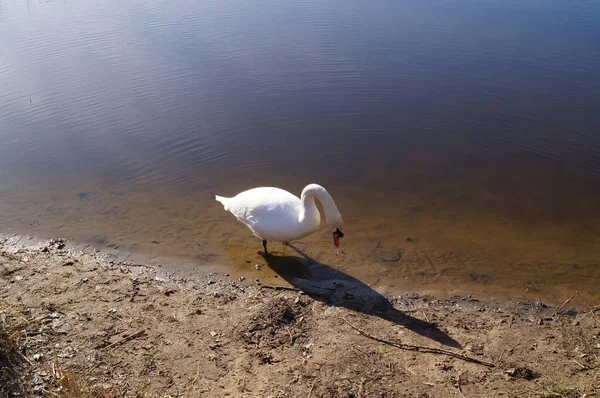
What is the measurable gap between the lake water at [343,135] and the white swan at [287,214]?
63 centimetres

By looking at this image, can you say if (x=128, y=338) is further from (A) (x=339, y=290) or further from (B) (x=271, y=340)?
(A) (x=339, y=290)

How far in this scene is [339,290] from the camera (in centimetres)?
603

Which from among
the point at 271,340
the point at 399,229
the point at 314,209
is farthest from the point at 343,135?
the point at 271,340

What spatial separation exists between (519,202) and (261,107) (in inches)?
243

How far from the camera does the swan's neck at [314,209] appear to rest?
6.30 metres

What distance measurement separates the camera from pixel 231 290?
246 inches

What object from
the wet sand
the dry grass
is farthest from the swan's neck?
the dry grass

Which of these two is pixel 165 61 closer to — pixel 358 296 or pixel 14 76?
pixel 14 76

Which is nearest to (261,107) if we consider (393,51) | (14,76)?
(393,51)

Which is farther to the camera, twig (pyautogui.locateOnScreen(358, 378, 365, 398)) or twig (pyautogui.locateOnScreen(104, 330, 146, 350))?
twig (pyautogui.locateOnScreen(104, 330, 146, 350))

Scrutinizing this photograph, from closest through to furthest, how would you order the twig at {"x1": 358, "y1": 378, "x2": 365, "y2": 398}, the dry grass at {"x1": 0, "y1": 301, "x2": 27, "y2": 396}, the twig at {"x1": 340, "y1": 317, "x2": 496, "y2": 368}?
the dry grass at {"x1": 0, "y1": 301, "x2": 27, "y2": 396} < the twig at {"x1": 358, "y1": 378, "x2": 365, "y2": 398} < the twig at {"x1": 340, "y1": 317, "x2": 496, "y2": 368}

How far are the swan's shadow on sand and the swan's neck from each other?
28.2 inches

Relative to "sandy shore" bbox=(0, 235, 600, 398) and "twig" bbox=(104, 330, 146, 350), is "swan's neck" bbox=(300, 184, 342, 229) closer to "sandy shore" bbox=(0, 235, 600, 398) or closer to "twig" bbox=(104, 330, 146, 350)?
"sandy shore" bbox=(0, 235, 600, 398)

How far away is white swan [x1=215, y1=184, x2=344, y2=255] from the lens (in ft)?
20.8
